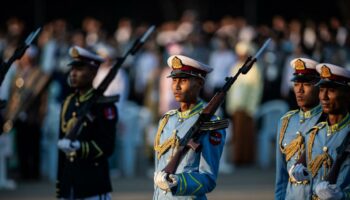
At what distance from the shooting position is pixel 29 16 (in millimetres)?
28125

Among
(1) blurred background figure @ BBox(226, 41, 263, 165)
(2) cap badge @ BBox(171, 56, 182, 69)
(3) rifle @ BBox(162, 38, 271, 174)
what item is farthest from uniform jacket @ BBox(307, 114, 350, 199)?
(1) blurred background figure @ BBox(226, 41, 263, 165)

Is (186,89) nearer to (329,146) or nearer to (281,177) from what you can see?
(281,177)

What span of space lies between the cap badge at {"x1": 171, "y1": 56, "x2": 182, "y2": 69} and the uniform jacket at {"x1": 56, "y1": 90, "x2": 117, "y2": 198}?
62.4 inches

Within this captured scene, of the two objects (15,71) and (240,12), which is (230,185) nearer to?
(15,71)

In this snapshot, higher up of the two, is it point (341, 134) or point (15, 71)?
point (15, 71)

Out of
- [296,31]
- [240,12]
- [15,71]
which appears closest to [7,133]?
[15,71]

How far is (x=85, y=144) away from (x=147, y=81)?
10817mm

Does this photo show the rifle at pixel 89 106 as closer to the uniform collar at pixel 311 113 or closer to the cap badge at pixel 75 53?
the cap badge at pixel 75 53

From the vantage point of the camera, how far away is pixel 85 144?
33.4ft

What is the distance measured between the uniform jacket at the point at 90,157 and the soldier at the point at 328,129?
234 cm

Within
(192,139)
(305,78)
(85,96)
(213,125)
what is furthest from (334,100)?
(85,96)

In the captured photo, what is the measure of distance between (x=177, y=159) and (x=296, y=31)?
1591 centimetres

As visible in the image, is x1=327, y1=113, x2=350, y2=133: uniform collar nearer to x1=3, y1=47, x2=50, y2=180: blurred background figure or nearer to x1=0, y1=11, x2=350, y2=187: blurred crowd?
x1=0, y1=11, x2=350, y2=187: blurred crowd

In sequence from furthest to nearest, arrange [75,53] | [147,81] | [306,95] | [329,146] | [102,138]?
[147,81], [75,53], [102,138], [306,95], [329,146]
